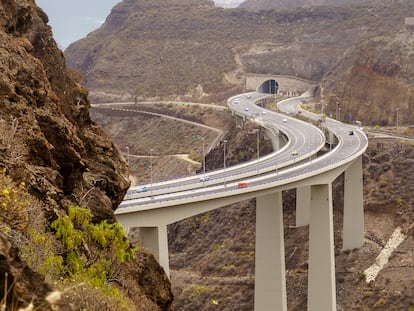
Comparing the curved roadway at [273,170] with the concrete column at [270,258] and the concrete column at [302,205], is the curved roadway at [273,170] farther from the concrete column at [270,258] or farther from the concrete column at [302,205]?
the concrete column at [302,205]

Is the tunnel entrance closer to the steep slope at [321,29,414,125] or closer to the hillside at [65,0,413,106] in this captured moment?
the hillside at [65,0,413,106]

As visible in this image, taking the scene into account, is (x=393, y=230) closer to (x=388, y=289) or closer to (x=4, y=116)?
(x=388, y=289)

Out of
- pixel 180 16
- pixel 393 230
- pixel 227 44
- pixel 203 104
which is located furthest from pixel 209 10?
pixel 393 230

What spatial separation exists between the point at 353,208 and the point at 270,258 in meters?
20.0

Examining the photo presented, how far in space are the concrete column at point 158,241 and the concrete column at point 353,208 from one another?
102ft

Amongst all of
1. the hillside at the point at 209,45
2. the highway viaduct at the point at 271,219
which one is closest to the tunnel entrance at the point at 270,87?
the hillside at the point at 209,45

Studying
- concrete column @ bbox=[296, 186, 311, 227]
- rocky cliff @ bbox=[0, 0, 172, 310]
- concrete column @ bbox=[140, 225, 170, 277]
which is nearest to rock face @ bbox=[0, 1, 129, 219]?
rocky cliff @ bbox=[0, 0, 172, 310]

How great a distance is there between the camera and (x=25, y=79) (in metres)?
19.6

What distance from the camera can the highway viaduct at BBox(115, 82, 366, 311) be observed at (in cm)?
4044

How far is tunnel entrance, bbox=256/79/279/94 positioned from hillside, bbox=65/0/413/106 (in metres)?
4.90

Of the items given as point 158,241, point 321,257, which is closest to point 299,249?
point 321,257

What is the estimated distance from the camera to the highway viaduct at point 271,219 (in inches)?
1592

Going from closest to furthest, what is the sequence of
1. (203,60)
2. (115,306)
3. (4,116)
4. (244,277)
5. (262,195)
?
(115,306) < (4,116) < (262,195) < (244,277) < (203,60)

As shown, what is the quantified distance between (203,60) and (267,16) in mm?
28178
